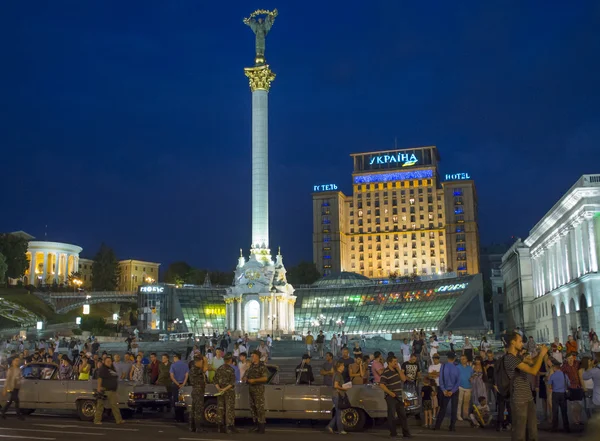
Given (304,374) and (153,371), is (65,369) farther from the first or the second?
(304,374)

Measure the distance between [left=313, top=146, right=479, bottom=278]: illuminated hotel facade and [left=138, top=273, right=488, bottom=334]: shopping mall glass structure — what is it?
186ft

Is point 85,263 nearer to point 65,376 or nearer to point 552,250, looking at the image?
point 552,250

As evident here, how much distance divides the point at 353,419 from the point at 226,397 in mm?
3433

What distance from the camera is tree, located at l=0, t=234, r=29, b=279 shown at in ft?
398

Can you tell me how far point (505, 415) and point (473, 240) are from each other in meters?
150

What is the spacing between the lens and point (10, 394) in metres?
19.6

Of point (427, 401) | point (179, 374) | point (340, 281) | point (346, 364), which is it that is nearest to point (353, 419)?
point (346, 364)

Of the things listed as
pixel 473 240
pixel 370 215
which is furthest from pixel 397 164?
pixel 473 240

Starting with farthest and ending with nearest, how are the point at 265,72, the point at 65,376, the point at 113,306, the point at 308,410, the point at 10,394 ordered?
the point at 113,306
the point at 265,72
the point at 65,376
the point at 10,394
the point at 308,410

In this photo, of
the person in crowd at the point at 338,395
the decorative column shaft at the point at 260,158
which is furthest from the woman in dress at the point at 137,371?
the decorative column shaft at the point at 260,158

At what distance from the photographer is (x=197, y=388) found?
→ 17.1 meters

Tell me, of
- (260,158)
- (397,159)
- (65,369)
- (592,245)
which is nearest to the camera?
(65,369)

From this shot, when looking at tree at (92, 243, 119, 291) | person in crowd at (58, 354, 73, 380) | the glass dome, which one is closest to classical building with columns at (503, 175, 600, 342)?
the glass dome

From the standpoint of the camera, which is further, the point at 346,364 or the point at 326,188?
the point at 326,188
